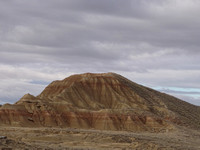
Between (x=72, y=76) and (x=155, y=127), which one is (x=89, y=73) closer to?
(x=72, y=76)

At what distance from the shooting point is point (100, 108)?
109625 millimetres

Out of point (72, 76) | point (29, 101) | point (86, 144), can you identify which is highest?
point (72, 76)

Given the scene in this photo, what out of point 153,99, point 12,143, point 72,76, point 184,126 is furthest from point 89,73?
point 12,143

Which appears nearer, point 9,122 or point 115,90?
point 9,122

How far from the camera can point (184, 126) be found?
10094cm

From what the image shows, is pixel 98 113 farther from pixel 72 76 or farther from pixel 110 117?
pixel 72 76

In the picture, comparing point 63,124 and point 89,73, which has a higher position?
point 89,73

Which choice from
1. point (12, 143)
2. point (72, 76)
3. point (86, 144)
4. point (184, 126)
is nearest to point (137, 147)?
point (86, 144)

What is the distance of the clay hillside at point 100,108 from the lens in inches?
3733

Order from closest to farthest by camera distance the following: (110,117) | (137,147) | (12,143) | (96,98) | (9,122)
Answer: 1. (12,143)
2. (137,147)
3. (9,122)
4. (110,117)
5. (96,98)

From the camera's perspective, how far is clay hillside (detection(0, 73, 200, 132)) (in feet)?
311

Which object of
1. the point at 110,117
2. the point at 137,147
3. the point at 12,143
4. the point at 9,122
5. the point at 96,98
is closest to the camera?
the point at 12,143

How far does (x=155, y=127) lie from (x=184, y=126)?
9786mm

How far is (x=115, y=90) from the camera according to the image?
121625 millimetres
